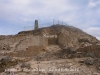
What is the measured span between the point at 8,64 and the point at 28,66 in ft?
11.4

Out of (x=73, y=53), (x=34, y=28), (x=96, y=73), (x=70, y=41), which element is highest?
(x=34, y=28)

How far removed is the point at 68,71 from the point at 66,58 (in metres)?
3.71

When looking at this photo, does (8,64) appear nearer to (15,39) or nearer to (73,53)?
(73,53)

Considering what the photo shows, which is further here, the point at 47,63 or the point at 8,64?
the point at 8,64

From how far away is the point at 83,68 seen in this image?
52.3 ft

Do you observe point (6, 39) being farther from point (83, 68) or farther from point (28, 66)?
Result: point (83, 68)

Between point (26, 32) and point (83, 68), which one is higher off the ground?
point (26, 32)

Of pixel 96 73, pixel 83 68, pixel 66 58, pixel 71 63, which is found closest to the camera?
pixel 96 73

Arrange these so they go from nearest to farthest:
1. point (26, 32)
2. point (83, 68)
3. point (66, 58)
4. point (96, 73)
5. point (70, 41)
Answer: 1. point (96, 73)
2. point (83, 68)
3. point (66, 58)
4. point (70, 41)
5. point (26, 32)

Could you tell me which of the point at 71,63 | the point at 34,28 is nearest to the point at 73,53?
the point at 71,63

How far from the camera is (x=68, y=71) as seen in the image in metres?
15.6

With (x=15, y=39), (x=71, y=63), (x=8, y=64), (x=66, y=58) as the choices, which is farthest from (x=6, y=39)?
(x=71, y=63)

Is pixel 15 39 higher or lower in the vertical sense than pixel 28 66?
higher

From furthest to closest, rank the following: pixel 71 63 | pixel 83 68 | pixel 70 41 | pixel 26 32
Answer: pixel 26 32 → pixel 70 41 → pixel 71 63 → pixel 83 68
